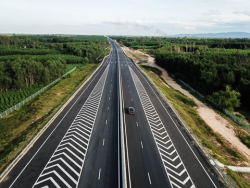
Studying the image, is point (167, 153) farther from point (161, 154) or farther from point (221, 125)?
point (221, 125)

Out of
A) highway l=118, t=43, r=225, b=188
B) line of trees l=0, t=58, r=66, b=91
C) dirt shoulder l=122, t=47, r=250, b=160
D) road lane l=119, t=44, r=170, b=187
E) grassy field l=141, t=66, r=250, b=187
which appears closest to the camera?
road lane l=119, t=44, r=170, b=187

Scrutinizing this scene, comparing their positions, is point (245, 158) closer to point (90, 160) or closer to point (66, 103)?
point (90, 160)

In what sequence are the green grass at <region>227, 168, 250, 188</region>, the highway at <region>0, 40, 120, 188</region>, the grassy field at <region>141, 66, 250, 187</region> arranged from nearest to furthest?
1. the highway at <region>0, 40, 120, 188</region>
2. the green grass at <region>227, 168, 250, 188</region>
3. the grassy field at <region>141, 66, 250, 187</region>

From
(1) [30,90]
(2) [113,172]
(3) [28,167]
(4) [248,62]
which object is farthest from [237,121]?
(4) [248,62]

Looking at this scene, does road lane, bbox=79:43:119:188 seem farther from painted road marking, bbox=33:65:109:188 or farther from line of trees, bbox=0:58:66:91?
line of trees, bbox=0:58:66:91

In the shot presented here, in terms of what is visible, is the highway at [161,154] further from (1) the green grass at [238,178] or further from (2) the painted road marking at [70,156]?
(2) the painted road marking at [70,156]

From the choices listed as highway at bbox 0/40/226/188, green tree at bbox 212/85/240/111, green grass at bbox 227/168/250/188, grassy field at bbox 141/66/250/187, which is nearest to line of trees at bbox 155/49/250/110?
green tree at bbox 212/85/240/111

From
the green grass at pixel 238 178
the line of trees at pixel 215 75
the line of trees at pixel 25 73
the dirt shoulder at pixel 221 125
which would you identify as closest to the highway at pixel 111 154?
the green grass at pixel 238 178

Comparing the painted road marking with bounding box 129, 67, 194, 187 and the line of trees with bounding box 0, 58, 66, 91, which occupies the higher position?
the line of trees with bounding box 0, 58, 66, 91
